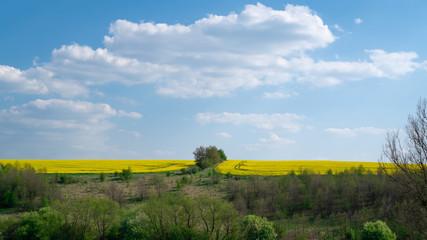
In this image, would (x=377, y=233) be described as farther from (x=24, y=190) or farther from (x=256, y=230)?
(x=24, y=190)

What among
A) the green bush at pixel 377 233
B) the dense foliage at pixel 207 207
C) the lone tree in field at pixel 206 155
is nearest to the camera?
the dense foliage at pixel 207 207

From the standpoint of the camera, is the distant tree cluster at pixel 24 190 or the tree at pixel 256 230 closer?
the tree at pixel 256 230

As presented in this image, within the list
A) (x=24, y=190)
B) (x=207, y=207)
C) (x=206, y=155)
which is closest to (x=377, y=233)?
(x=207, y=207)

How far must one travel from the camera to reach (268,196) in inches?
2121

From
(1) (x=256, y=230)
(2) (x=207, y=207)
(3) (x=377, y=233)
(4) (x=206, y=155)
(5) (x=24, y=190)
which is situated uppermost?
(4) (x=206, y=155)

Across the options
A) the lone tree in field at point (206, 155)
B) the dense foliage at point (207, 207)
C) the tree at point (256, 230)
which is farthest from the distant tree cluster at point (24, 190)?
the lone tree in field at point (206, 155)

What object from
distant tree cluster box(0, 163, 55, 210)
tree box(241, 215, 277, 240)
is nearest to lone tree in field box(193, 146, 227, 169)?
distant tree cluster box(0, 163, 55, 210)

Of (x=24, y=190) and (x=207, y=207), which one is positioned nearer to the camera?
(x=207, y=207)

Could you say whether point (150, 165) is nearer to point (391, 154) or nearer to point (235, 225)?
point (235, 225)

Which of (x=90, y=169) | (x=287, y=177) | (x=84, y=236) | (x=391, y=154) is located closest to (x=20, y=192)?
(x=90, y=169)

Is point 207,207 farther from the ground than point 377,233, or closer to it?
farther from the ground

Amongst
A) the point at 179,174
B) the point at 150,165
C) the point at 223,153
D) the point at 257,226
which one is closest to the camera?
the point at 257,226

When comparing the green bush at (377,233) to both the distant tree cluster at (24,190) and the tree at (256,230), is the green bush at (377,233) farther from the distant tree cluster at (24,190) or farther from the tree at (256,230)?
the distant tree cluster at (24,190)

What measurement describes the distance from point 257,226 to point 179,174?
42.8 meters
